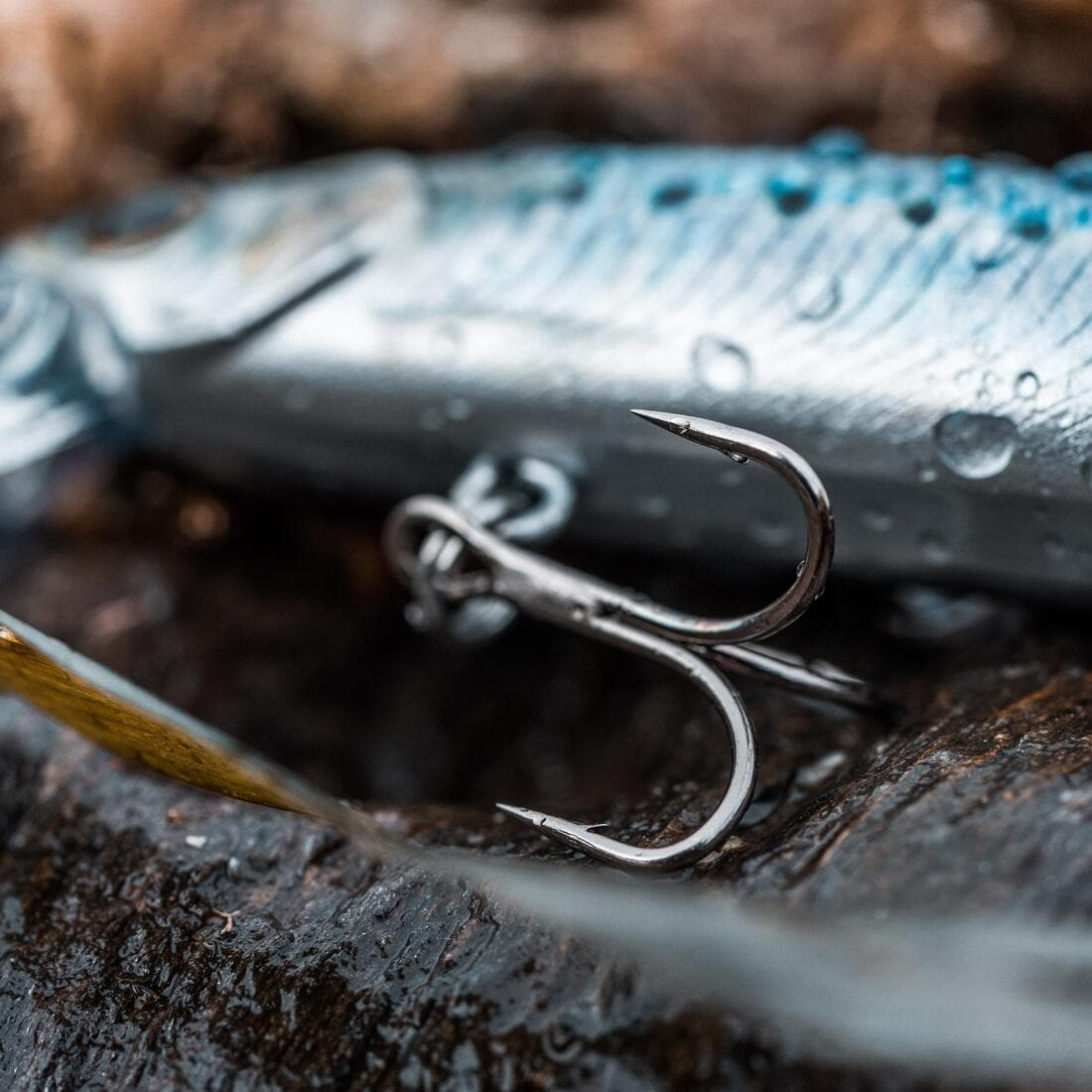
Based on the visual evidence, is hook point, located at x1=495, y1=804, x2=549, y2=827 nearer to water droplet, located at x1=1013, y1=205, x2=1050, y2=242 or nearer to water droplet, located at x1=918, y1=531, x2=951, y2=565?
water droplet, located at x1=918, y1=531, x2=951, y2=565

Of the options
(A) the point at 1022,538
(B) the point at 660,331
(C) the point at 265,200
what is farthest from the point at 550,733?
(C) the point at 265,200

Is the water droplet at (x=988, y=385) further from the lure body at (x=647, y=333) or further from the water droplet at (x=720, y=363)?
the water droplet at (x=720, y=363)

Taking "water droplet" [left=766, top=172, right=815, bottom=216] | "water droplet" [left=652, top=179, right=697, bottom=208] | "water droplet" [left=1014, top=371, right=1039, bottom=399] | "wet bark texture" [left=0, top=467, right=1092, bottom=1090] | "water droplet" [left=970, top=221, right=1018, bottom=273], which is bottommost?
"wet bark texture" [left=0, top=467, right=1092, bottom=1090]

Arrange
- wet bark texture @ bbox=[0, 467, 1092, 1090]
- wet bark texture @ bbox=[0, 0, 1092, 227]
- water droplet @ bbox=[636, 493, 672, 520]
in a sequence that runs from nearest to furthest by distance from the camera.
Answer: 1. wet bark texture @ bbox=[0, 467, 1092, 1090]
2. water droplet @ bbox=[636, 493, 672, 520]
3. wet bark texture @ bbox=[0, 0, 1092, 227]

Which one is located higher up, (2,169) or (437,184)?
(437,184)

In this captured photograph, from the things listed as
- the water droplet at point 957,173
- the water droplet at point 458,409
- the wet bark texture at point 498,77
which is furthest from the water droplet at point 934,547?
the wet bark texture at point 498,77

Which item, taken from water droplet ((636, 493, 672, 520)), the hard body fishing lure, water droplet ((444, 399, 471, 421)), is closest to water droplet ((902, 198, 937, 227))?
the hard body fishing lure

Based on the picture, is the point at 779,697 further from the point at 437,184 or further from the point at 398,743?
the point at 437,184
